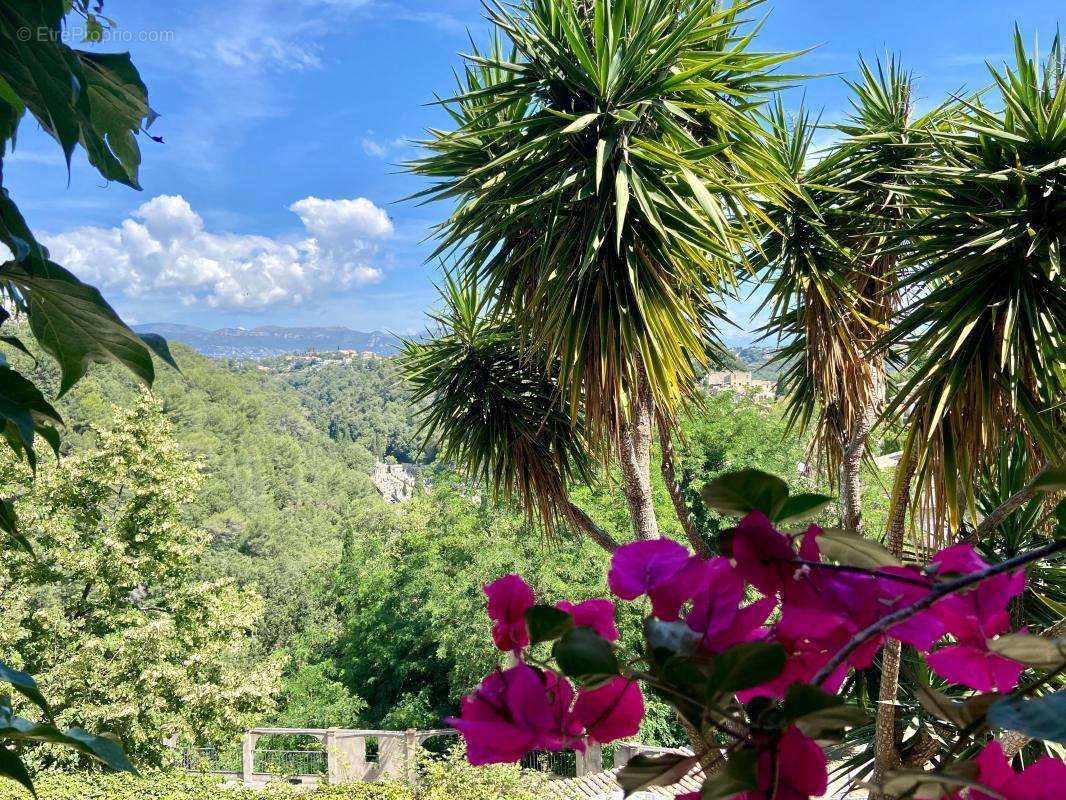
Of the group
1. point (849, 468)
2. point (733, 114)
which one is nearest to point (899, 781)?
point (733, 114)

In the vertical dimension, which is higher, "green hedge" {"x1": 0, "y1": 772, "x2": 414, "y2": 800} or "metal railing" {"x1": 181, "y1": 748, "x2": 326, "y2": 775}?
"green hedge" {"x1": 0, "y1": 772, "x2": 414, "y2": 800}

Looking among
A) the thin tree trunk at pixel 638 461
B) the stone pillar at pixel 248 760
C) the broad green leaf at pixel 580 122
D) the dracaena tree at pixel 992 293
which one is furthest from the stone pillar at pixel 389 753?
the broad green leaf at pixel 580 122

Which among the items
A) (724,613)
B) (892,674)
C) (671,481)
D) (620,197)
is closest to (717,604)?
(724,613)

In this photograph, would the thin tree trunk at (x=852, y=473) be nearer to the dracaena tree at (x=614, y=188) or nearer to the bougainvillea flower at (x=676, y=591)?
the dracaena tree at (x=614, y=188)

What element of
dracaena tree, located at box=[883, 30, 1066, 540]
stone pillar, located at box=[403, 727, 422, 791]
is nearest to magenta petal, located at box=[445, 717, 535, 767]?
dracaena tree, located at box=[883, 30, 1066, 540]

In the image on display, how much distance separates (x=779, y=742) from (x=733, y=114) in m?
3.32

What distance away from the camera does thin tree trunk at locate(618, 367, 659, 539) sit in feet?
11.4

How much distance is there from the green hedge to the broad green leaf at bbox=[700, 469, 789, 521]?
7.01 meters

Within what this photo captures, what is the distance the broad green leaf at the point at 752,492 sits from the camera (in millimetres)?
344

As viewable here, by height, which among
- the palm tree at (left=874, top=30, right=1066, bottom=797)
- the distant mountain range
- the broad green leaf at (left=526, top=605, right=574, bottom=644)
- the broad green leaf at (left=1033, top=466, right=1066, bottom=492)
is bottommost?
the broad green leaf at (left=526, top=605, right=574, bottom=644)

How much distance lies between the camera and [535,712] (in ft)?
1.02

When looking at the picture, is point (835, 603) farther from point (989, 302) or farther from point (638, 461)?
point (638, 461)

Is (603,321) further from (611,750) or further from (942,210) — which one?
(611,750)

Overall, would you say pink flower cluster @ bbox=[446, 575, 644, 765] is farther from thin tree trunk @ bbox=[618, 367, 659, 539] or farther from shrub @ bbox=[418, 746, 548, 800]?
shrub @ bbox=[418, 746, 548, 800]
